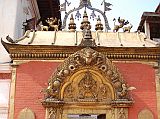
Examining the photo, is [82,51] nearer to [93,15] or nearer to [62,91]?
[62,91]

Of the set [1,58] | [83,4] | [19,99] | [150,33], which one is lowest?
[19,99]

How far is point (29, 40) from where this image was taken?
1236cm

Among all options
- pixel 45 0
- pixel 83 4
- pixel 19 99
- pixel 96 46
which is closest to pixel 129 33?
pixel 96 46

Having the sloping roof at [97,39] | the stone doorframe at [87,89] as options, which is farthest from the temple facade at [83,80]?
the sloping roof at [97,39]

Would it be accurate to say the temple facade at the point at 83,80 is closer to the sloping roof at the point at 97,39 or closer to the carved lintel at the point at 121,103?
the carved lintel at the point at 121,103

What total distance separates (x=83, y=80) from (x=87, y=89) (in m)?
0.31

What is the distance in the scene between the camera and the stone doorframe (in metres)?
11.3

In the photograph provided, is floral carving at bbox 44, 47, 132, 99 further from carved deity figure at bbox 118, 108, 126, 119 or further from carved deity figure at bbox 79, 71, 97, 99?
carved deity figure at bbox 118, 108, 126, 119

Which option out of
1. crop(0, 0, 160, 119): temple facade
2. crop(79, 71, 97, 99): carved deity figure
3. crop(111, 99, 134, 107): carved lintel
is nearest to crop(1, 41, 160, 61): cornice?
crop(0, 0, 160, 119): temple facade

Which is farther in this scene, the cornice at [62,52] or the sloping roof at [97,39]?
the sloping roof at [97,39]

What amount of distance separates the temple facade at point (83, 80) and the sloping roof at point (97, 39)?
11cm

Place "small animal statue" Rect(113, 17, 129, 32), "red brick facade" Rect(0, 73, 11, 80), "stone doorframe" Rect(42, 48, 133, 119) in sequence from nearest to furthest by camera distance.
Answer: "stone doorframe" Rect(42, 48, 133, 119) < "red brick facade" Rect(0, 73, 11, 80) < "small animal statue" Rect(113, 17, 129, 32)

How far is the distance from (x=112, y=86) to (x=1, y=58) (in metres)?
4.52

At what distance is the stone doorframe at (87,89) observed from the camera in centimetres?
1130
